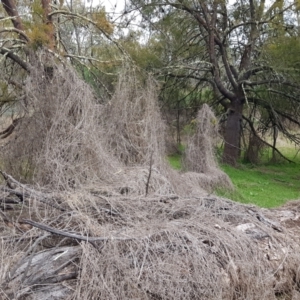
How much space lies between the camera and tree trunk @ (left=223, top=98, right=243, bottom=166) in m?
15.1

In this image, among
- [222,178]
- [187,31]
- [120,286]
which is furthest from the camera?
[187,31]

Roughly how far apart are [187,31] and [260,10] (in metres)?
2.54

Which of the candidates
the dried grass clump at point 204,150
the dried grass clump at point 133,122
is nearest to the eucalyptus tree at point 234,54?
the dried grass clump at point 204,150

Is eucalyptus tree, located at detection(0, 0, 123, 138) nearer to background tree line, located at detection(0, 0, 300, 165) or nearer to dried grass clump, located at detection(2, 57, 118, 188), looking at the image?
dried grass clump, located at detection(2, 57, 118, 188)

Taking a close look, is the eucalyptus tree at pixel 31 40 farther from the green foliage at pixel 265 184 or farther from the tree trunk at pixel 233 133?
the tree trunk at pixel 233 133

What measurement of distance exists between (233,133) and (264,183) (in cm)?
329

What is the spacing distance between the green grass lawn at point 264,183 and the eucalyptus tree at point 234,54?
3.73 feet

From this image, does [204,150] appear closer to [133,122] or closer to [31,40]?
[133,122]

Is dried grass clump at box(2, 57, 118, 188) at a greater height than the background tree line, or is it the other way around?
the background tree line

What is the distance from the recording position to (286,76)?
1255 cm

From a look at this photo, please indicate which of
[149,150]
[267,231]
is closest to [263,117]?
[149,150]

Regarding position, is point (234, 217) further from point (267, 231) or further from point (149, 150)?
point (149, 150)

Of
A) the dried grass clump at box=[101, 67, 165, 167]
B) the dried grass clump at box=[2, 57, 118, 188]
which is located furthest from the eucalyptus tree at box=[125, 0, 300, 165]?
the dried grass clump at box=[2, 57, 118, 188]

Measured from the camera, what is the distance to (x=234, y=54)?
1570 centimetres
